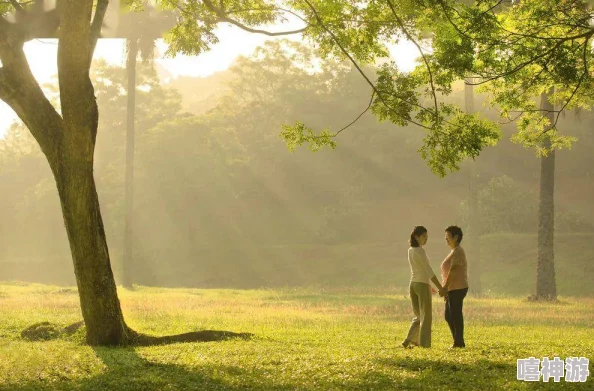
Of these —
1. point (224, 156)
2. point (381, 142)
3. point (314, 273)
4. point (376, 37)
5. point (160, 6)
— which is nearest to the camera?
point (376, 37)

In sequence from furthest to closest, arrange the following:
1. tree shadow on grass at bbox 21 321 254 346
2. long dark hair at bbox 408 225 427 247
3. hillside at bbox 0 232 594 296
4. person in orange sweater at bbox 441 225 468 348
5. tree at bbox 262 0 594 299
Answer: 1. hillside at bbox 0 232 594 296
2. tree shadow on grass at bbox 21 321 254 346
3. tree at bbox 262 0 594 299
4. long dark hair at bbox 408 225 427 247
5. person in orange sweater at bbox 441 225 468 348

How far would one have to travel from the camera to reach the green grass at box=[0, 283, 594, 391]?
32.6ft

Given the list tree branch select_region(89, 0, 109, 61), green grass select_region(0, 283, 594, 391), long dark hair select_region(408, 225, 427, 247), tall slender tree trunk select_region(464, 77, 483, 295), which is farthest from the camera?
tall slender tree trunk select_region(464, 77, 483, 295)

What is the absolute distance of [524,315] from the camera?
24.9m

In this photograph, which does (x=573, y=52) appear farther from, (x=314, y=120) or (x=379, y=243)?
(x=314, y=120)

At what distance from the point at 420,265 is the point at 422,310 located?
2.58 feet

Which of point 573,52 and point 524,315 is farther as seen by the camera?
point 524,315

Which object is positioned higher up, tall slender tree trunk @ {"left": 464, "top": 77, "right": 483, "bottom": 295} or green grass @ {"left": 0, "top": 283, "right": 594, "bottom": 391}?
tall slender tree trunk @ {"left": 464, "top": 77, "right": 483, "bottom": 295}

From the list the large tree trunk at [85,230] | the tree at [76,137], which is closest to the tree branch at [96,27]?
the tree at [76,137]

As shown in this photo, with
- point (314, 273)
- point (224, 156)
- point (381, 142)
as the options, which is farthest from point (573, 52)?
point (381, 142)

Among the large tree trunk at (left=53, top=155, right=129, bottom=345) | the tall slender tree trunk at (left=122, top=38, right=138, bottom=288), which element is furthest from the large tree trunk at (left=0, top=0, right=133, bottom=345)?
the tall slender tree trunk at (left=122, top=38, right=138, bottom=288)

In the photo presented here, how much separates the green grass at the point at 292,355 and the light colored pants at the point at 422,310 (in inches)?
11.6

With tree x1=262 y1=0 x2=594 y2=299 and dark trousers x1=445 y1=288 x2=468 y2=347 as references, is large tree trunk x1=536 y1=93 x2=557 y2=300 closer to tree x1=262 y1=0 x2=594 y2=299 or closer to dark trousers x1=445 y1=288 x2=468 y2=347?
tree x1=262 y1=0 x2=594 y2=299

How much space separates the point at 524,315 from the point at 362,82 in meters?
43.7
